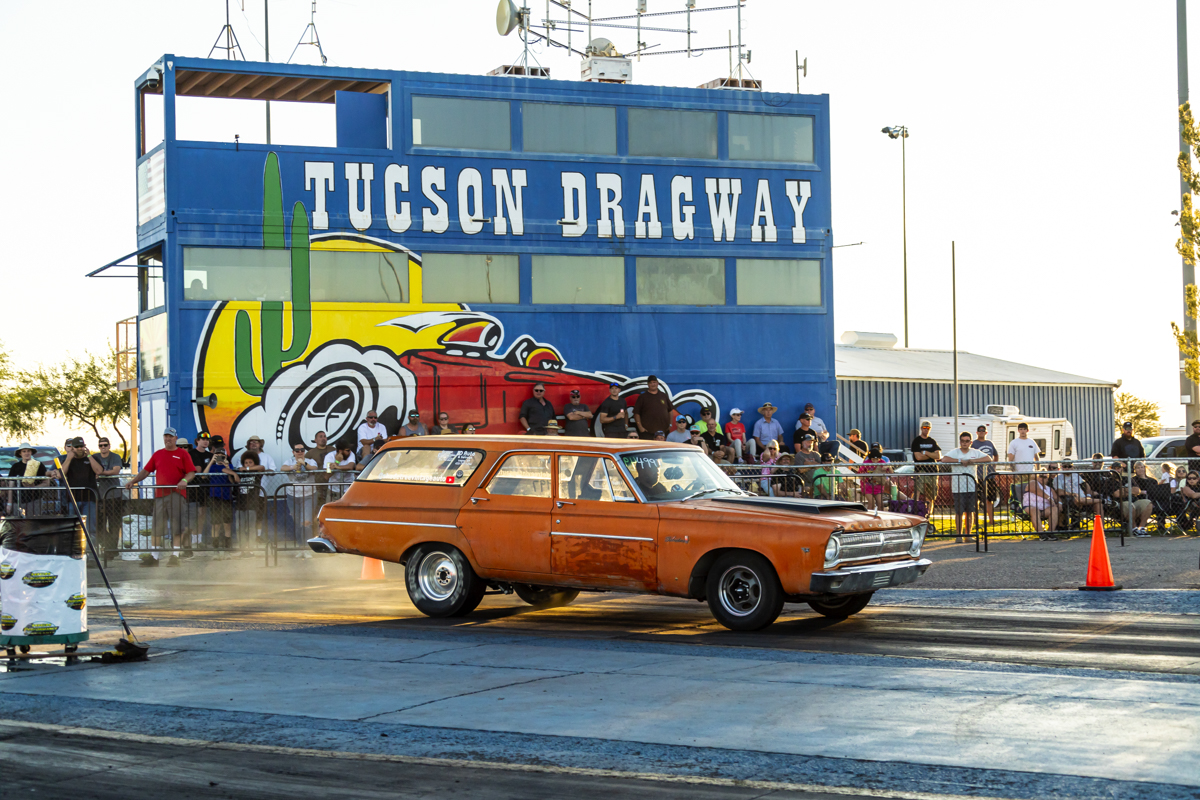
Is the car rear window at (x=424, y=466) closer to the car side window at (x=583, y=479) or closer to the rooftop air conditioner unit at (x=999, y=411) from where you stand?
the car side window at (x=583, y=479)

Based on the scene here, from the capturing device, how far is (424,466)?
12.3m

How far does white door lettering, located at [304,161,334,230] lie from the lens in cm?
2323

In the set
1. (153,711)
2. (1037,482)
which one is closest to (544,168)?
(1037,482)

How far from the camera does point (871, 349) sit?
48.3m

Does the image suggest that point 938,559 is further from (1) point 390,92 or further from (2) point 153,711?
(1) point 390,92

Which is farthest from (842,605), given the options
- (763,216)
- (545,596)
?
(763,216)

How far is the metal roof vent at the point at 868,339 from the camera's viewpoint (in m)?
48.9

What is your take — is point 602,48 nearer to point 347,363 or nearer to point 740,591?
point 347,363

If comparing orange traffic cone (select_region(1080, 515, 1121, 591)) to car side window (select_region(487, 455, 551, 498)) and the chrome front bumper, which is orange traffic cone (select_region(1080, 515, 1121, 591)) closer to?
the chrome front bumper

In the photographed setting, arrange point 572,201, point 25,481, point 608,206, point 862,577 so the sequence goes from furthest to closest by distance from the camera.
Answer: point 608,206, point 572,201, point 25,481, point 862,577

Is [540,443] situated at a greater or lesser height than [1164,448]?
greater

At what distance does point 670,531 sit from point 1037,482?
31.8 feet

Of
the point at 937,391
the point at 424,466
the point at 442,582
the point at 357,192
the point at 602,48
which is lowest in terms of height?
the point at 442,582

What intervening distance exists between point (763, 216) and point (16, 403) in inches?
1894
